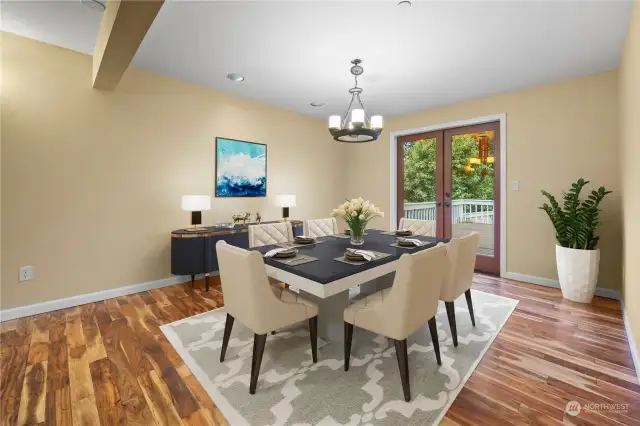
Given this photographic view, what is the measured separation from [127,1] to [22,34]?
1896 millimetres

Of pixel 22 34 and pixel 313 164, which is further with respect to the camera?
pixel 313 164

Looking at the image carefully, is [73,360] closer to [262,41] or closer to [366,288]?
[366,288]

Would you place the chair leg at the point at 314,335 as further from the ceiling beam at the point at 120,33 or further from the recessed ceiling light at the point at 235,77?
the recessed ceiling light at the point at 235,77

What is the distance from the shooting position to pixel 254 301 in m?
1.66

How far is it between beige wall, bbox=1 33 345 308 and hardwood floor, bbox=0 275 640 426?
0.57m

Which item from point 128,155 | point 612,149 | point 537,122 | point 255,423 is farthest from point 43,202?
point 612,149

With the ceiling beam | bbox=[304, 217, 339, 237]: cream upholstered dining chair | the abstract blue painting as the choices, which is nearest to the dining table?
bbox=[304, 217, 339, 237]: cream upholstered dining chair

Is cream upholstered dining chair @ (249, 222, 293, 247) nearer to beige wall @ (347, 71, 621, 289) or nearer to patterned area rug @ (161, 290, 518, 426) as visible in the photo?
patterned area rug @ (161, 290, 518, 426)

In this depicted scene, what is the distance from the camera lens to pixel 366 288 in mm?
2908

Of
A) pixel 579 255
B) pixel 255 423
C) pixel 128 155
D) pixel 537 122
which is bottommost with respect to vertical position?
pixel 255 423

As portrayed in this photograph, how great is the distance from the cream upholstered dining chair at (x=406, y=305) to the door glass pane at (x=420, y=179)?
3.30m

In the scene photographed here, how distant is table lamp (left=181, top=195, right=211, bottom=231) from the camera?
3.43 meters

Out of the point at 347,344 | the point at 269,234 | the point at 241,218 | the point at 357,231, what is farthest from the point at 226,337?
the point at 241,218
